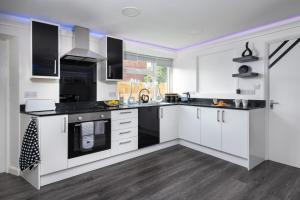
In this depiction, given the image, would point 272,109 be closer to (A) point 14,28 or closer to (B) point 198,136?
(B) point 198,136

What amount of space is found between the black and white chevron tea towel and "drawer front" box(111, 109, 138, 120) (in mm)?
1081

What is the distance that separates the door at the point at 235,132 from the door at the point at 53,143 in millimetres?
2508

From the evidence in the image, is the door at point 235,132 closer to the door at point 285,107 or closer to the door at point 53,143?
the door at point 285,107

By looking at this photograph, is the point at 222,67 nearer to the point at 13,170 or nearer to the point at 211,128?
the point at 211,128

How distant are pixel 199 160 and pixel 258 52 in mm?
2173

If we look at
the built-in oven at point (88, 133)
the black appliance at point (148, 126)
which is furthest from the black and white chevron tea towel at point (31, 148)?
the black appliance at point (148, 126)

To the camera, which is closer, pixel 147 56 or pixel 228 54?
pixel 228 54

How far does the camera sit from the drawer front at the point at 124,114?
293 centimetres

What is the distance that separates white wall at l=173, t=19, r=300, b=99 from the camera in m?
3.08

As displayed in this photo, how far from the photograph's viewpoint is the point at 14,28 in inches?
99.2

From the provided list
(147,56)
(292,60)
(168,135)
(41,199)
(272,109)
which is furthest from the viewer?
(147,56)

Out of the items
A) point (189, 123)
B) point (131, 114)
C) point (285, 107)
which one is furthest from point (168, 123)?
point (285, 107)

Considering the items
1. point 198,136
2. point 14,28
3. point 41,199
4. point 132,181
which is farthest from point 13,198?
point 198,136

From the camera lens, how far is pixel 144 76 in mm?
4316
